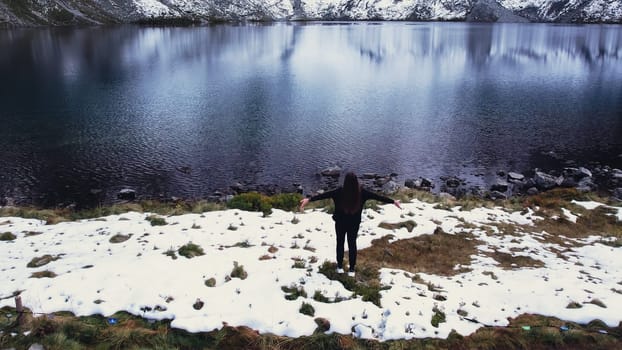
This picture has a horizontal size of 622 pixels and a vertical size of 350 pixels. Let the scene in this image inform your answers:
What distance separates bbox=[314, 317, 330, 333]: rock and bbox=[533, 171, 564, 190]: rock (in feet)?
106

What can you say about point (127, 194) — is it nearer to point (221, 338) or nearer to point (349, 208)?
point (349, 208)

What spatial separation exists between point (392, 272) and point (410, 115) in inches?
1852

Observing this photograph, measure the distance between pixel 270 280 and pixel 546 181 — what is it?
3250cm

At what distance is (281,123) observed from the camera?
53.4 m

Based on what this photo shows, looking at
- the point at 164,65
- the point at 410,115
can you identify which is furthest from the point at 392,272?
the point at 164,65

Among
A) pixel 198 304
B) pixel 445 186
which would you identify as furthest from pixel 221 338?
pixel 445 186

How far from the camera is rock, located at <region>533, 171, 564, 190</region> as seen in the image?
117 ft

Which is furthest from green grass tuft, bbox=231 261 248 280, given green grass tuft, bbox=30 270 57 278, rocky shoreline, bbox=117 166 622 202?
rocky shoreline, bbox=117 166 622 202

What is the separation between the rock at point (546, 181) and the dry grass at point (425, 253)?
23.1m

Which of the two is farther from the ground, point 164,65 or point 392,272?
point 164,65

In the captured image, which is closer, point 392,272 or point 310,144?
point 392,272

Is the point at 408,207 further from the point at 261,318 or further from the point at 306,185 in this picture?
the point at 306,185

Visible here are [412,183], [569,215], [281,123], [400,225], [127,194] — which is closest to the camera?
[400,225]

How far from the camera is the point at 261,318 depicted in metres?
9.95
